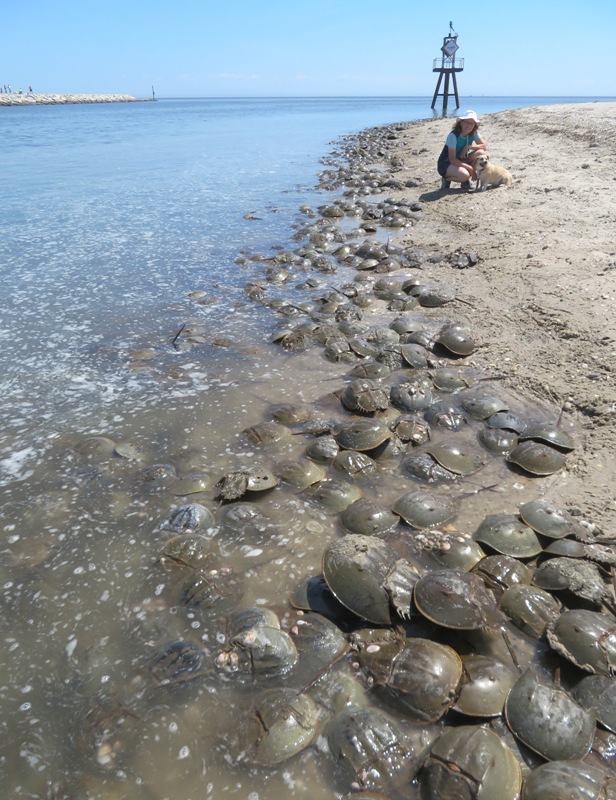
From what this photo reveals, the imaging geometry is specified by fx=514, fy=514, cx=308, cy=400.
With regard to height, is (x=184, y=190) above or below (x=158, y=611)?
above

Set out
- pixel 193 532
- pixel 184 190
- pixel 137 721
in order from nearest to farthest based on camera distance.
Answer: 1. pixel 137 721
2. pixel 193 532
3. pixel 184 190

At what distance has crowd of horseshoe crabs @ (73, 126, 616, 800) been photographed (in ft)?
6.37

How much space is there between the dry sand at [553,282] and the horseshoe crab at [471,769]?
1.60 metres

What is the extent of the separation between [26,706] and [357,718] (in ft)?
4.65

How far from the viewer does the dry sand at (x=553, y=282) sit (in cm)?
374

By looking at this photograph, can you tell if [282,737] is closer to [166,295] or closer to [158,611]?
[158,611]

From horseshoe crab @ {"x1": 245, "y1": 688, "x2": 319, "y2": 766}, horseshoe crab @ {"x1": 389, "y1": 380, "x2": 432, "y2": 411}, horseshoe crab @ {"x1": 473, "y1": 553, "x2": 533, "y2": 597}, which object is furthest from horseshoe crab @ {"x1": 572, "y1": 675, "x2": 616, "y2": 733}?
horseshoe crab @ {"x1": 389, "y1": 380, "x2": 432, "y2": 411}

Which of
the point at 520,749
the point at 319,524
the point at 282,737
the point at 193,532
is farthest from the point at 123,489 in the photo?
the point at 520,749

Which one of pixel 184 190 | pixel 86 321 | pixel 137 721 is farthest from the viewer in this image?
pixel 184 190

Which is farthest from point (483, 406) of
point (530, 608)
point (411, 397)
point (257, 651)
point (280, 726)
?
point (280, 726)

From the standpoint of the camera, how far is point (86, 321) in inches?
248

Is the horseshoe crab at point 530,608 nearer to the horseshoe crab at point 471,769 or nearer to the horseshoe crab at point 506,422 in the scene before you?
the horseshoe crab at point 471,769

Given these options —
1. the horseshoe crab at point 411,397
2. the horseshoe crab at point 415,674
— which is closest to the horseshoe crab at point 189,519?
the horseshoe crab at point 415,674

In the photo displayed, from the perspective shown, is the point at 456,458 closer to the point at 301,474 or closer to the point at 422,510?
the point at 422,510
